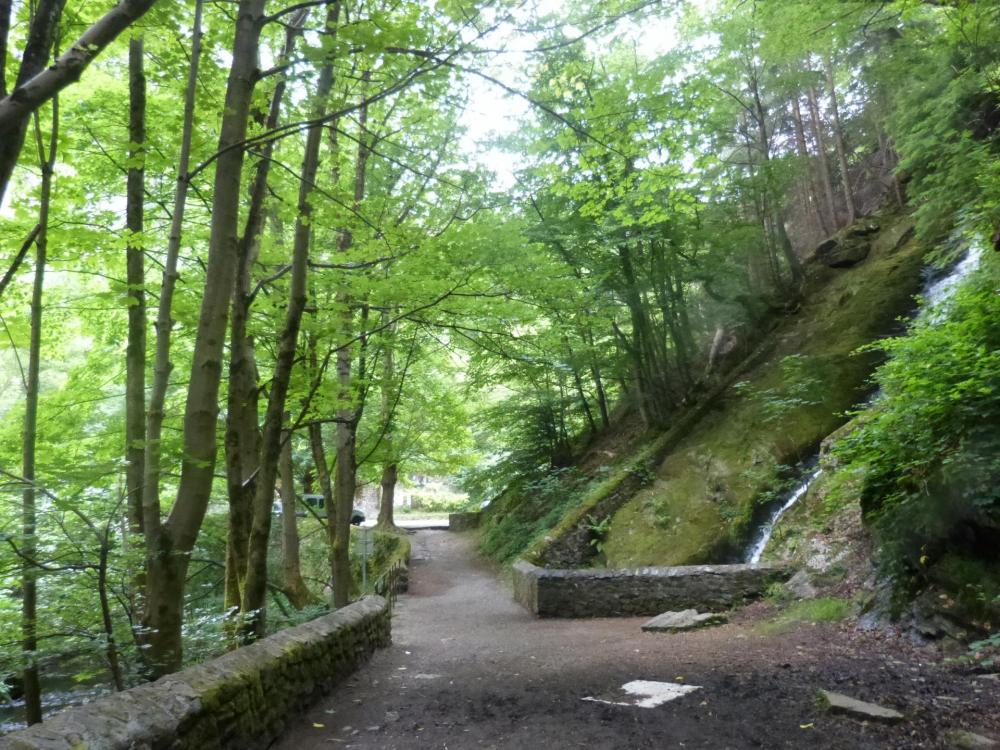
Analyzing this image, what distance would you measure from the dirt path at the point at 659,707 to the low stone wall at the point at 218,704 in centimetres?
22

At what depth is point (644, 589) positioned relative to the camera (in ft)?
31.8

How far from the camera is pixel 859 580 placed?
22.9ft

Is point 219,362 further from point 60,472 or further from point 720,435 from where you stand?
point 720,435

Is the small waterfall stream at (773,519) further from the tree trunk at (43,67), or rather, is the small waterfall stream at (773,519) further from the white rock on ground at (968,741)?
the tree trunk at (43,67)

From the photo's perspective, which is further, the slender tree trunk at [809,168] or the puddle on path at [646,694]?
the slender tree trunk at [809,168]

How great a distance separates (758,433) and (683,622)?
5498mm

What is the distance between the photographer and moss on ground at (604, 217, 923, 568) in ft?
36.2

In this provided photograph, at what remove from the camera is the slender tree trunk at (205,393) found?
4055mm

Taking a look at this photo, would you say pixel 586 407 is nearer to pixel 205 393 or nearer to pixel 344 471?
pixel 344 471

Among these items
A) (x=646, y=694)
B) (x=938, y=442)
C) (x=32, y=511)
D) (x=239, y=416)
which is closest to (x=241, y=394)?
(x=239, y=416)

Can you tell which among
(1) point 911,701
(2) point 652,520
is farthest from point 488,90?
(2) point 652,520

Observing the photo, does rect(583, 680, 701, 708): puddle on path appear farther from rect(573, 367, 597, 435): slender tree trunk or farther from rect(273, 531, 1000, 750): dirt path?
rect(573, 367, 597, 435): slender tree trunk

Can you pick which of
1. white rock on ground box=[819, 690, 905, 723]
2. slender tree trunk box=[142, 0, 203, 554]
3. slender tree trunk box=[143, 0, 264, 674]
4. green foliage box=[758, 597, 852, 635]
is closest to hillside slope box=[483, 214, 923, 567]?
green foliage box=[758, 597, 852, 635]

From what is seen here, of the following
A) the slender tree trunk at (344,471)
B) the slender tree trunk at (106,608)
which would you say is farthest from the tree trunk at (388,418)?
the slender tree trunk at (106,608)
